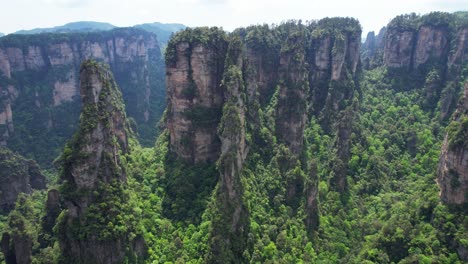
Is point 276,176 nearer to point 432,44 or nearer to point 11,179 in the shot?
point 11,179

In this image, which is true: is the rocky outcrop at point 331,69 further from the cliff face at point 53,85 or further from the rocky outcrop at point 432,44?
the cliff face at point 53,85

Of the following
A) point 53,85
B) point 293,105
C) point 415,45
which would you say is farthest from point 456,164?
point 53,85

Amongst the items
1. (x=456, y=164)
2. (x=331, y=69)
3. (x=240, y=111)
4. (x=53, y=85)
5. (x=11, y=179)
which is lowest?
(x=11, y=179)

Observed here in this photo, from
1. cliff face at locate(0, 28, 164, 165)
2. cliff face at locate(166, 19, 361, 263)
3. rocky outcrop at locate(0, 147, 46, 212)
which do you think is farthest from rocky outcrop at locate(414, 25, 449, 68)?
rocky outcrop at locate(0, 147, 46, 212)

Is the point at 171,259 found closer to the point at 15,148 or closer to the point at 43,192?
the point at 43,192

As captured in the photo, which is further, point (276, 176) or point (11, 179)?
point (11, 179)

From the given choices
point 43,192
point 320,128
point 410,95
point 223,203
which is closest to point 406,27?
point 410,95
